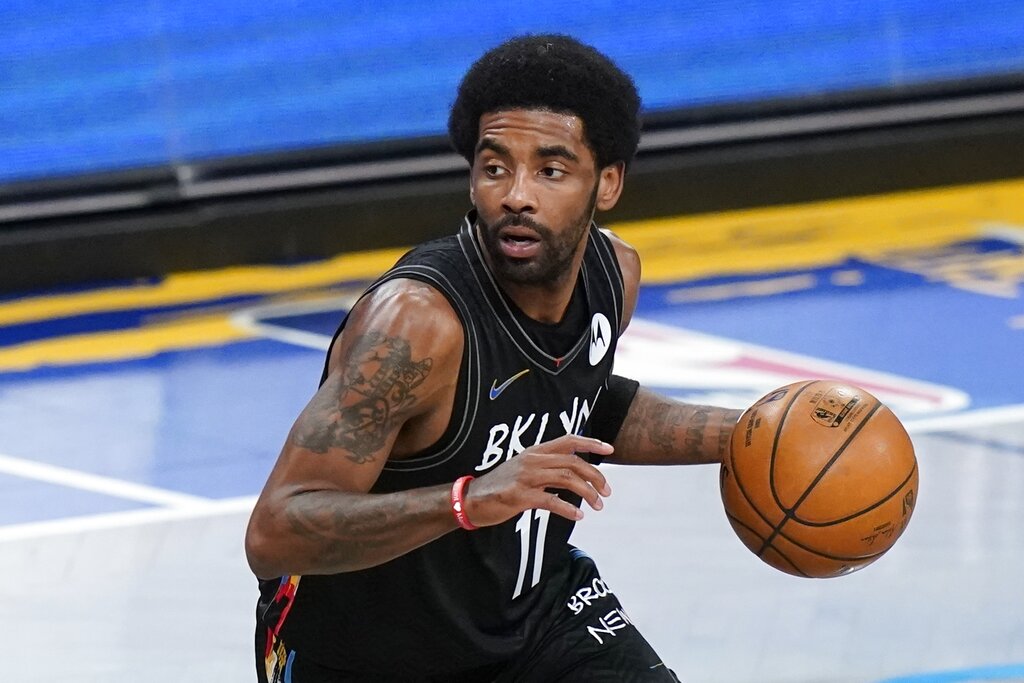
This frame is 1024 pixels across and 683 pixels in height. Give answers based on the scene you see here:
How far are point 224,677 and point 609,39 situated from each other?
464 centimetres

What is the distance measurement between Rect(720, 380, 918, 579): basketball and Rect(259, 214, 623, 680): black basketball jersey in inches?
15.3

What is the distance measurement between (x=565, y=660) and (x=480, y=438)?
0.61 metres

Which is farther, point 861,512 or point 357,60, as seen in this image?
point 357,60

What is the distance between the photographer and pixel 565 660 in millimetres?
3453

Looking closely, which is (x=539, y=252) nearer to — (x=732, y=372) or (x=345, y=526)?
(x=345, y=526)

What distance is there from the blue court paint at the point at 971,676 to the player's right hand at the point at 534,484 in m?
2.11

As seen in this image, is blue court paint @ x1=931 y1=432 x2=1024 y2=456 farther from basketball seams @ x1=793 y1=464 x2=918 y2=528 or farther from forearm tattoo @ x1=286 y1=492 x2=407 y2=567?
forearm tattoo @ x1=286 y1=492 x2=407 y2=567

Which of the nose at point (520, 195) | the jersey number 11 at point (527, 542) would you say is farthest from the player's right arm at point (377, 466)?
the jersey number 11 at point (527, 542)

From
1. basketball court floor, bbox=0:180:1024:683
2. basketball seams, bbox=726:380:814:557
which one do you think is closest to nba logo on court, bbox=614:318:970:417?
basketball court floor, bbox=0:180:1024:683

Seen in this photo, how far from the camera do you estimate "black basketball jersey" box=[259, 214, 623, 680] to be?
312 centimetres

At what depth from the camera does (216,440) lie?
20.9 ft

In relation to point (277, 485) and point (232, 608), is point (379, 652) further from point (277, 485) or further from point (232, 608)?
point (232, 608)

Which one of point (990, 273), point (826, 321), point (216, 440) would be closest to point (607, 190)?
point (216, 440)

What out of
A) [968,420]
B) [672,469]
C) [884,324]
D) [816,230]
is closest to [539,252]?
[672,469]
